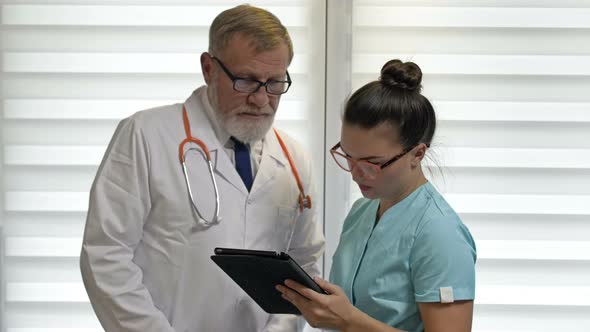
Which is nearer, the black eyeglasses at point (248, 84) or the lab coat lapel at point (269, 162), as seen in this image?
the black eyeglasses at point (248, 84)

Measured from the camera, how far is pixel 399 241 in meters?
1.58

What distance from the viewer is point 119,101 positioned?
8.34 ft

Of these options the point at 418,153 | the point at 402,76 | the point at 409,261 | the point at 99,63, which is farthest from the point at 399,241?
the point at 99,63

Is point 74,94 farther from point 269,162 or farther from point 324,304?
point 324,304

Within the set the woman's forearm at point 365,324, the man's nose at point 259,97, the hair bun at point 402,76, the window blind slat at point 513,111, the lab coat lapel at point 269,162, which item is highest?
the hair bun at point 402,76

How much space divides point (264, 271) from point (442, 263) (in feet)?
1.13

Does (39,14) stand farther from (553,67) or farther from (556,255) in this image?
(556,255)

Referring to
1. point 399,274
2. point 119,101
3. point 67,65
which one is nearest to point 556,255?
point 399,274

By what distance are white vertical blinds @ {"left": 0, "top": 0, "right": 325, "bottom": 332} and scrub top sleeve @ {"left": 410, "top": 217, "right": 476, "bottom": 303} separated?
1060mm

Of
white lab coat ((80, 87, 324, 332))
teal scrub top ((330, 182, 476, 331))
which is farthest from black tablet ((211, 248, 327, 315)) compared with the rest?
white lab coat ((80, 87, 324, 332))

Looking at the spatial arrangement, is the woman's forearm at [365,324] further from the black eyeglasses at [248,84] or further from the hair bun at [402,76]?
the black eyeglasses at [248,84]

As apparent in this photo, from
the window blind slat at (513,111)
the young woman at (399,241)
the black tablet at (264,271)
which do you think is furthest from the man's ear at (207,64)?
the window blind slat at (513,111)

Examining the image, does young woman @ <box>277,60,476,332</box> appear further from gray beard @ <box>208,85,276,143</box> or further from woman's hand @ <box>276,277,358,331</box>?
gray beard @ <box>208,85,276,143</box>

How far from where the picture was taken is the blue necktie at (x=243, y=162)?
6.35ft
